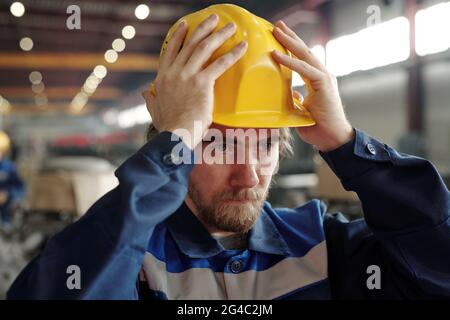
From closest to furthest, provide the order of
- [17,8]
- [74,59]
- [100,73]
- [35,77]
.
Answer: [17,8]
[74,59]
[100,73]
[35,77]

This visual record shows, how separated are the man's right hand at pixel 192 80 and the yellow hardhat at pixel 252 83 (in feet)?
0.16

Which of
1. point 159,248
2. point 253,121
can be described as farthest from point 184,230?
point 253,121

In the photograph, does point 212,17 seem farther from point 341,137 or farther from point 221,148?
point 341,137

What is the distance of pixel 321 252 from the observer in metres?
1.18

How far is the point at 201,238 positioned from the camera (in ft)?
3.72

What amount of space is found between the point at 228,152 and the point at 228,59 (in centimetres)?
27

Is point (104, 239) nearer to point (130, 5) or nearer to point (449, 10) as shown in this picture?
point (449, 10)

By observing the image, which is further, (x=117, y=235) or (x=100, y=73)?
(x=100, y=73)

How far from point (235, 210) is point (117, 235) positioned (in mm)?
377

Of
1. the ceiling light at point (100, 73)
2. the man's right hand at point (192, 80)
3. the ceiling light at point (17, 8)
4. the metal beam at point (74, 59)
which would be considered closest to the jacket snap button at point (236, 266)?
the man's right hand at point (192, 80)

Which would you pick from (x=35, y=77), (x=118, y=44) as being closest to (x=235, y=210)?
(x=118, y=44)

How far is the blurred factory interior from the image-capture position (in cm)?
271

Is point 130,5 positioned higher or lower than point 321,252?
higher
